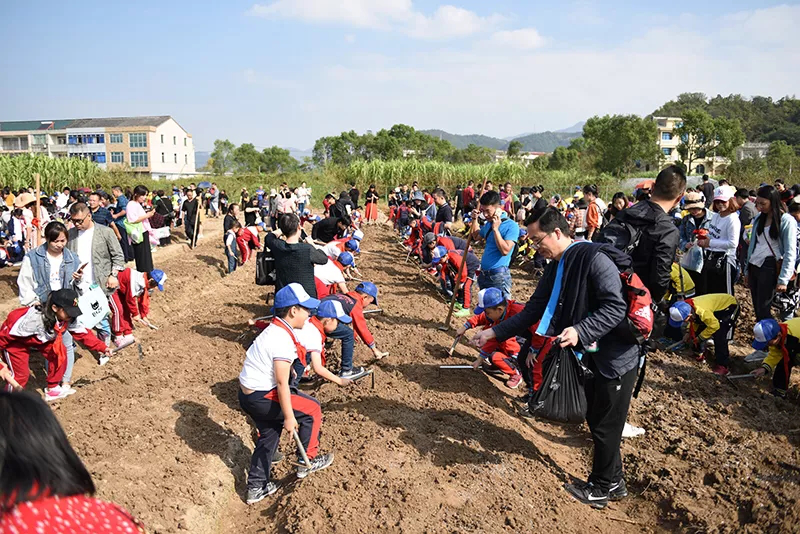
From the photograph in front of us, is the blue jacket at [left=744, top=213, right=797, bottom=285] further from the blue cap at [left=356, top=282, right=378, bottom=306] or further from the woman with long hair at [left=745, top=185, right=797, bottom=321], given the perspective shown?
the blue cap at [left=356, top=282, right=378, bottom=306]

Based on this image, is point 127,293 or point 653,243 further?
point 127,293

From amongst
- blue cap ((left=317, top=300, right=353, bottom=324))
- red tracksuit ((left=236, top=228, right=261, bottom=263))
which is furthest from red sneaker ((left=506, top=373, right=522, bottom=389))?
red tracksuit ((left=236, top=228, right=261, bottom=263))

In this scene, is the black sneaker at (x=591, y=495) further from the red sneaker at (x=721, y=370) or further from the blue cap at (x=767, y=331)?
the red sneaker at (x=721, y=370)

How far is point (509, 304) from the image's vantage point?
5.94 metres

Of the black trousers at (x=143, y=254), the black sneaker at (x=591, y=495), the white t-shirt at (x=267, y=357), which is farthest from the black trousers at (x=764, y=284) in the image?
the black trousers at (x=143, y=254)

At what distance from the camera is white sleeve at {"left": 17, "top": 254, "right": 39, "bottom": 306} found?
19.0 feet

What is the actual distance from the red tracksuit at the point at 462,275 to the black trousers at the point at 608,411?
4.54 m

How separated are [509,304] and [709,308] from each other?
246cm

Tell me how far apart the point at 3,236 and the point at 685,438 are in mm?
15037

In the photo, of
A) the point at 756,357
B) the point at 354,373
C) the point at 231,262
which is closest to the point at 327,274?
the point at 354,373

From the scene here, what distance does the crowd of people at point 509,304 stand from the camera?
3.67m

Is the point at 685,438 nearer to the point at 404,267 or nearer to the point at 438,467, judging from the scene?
the point at 438,467

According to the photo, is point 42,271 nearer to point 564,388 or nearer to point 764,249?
point 564,388

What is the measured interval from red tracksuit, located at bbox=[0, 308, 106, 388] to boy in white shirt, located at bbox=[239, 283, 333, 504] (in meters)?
2.73
